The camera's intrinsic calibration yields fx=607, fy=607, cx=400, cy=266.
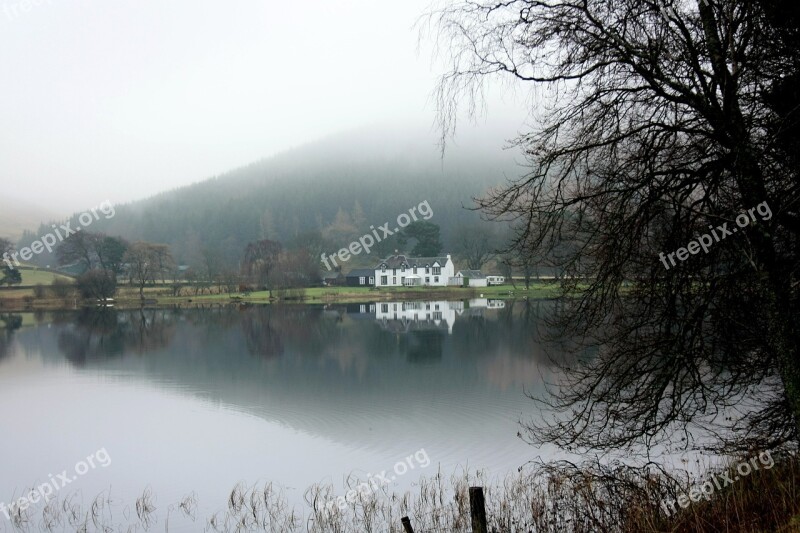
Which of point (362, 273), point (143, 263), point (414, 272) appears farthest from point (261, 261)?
point (414, 272)

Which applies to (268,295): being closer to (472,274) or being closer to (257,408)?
(472,274)

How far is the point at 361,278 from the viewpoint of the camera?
93625 mm

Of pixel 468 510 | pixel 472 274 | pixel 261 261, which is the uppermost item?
pixel 261 261

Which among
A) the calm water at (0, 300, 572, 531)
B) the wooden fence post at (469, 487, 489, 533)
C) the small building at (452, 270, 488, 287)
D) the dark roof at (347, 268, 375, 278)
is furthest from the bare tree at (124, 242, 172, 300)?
the wooden fence post at (469, 487, 489, 533)

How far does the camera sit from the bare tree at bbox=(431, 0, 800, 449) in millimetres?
4844

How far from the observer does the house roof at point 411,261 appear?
304 ft

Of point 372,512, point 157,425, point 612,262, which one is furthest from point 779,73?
point 157,425

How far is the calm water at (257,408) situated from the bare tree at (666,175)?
208cm

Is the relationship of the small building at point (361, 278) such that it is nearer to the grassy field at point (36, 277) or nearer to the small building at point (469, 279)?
the small building at point (469, 279)

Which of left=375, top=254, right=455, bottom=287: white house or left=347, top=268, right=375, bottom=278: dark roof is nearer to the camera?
left=375, top=254, right=455, bottom=287: white house

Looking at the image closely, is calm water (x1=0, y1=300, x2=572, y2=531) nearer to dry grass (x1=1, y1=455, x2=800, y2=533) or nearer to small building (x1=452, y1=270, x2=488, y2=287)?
dry grass (x1=1, y1=455, x2=800, y2=533)

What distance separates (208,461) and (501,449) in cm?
624

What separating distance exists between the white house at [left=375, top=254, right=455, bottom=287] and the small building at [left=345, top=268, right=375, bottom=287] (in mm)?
1318

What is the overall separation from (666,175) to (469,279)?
Result: 286 feet
